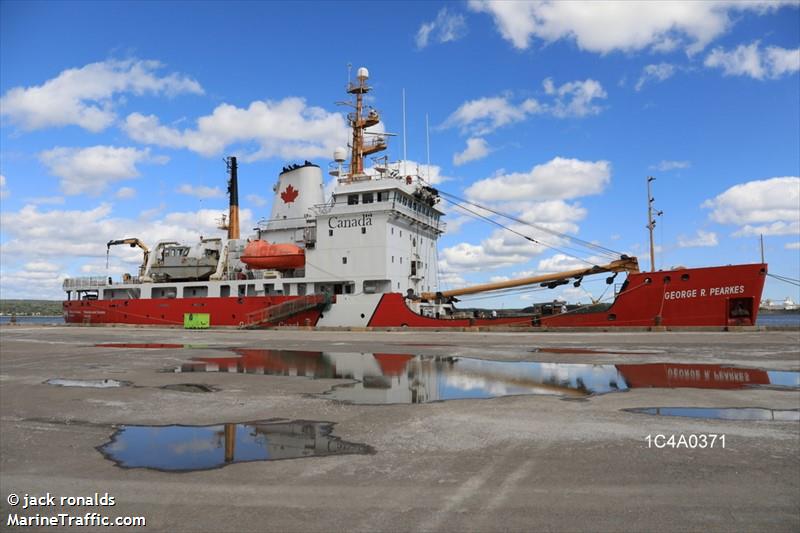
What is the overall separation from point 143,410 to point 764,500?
23.7ft

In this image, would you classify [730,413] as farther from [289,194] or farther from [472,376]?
[289,194]

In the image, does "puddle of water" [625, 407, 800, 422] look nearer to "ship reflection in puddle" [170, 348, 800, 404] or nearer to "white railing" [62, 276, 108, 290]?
"ship reflection in puddle" [170, 348, 800, 404]

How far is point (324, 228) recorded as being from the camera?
29406 millimetres

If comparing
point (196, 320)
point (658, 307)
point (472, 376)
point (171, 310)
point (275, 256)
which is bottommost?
point (472, 376)

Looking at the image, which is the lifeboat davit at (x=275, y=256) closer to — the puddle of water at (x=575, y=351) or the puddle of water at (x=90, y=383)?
the puddle of water at (x=575, y=351)

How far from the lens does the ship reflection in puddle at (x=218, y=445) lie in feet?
15.8

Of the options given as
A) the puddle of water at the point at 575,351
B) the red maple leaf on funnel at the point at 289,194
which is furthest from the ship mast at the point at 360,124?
the puddle of water at the point at 575,351

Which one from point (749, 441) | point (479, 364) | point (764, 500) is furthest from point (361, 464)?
point (479, 364)

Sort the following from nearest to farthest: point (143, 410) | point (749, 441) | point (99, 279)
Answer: point (749, 441) → point (143, 410) → point (99, 279)

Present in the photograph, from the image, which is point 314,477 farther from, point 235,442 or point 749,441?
point 749,441

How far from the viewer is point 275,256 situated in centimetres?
3042

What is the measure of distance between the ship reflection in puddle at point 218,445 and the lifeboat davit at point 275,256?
2449cm

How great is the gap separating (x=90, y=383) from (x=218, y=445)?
242 inches

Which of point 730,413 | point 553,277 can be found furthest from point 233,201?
point 730,413
